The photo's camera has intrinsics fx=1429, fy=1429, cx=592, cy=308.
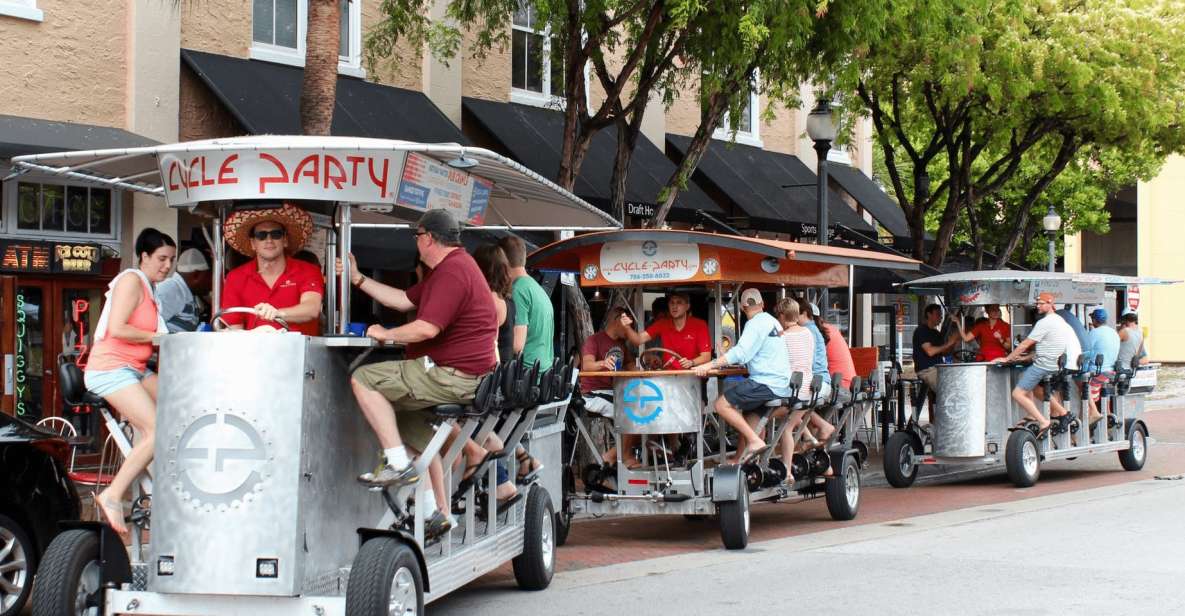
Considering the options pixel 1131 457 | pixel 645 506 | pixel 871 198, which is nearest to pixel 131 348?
pixel 645 506

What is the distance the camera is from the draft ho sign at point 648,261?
11.6m

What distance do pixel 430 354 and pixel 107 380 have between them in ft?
5.52

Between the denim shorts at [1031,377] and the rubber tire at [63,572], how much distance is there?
38.0ft

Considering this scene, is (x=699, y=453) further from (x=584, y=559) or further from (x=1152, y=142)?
(x=1152, y=142)

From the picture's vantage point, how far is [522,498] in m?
9.30

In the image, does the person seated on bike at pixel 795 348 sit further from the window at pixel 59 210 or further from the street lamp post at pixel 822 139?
the window at pixel 59 210

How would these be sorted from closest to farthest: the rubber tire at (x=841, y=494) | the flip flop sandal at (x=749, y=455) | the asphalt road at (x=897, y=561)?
the asphalt road at (x=897, y=561), the flip flop sandal at (x=749, y=455), the rubber tire at (x=841, y=494)

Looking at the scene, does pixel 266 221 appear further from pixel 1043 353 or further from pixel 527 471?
pixel 1043 353

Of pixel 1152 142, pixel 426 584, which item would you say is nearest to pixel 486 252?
pixel 426 584

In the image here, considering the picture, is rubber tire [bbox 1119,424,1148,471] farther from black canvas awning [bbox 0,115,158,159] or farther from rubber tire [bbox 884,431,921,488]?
black canvas awning [bbox 0,115,158,159]

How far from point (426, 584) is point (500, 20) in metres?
10.7

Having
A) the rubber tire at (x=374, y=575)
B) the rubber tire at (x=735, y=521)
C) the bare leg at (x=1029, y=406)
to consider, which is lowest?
the rubber tire at (x=735, y=521)

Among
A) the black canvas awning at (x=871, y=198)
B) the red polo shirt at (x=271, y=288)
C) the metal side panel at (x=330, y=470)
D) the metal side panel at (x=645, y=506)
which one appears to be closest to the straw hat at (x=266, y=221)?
the red polo shirt at (x=271, y=288)

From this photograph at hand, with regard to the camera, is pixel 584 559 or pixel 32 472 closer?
pixel 32 472
